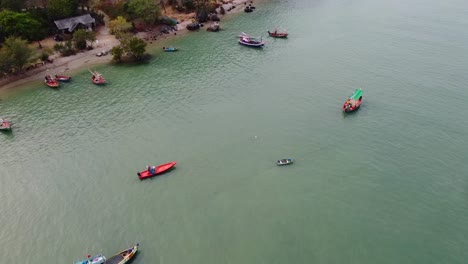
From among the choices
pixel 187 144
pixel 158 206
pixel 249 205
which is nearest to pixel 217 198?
pixel 249 205

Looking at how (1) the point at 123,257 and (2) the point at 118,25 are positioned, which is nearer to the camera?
(1) the point at 123,257

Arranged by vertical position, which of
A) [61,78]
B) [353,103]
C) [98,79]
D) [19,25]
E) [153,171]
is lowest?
[153,171]

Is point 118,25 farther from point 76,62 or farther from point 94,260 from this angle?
point 94,260

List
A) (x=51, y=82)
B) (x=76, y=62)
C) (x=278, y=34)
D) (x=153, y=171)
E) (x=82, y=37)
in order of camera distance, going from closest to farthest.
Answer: (x=153, y=171), (x=51, y=82), (x=76, y=62), (x=82, y=37), (x=278, y=34)

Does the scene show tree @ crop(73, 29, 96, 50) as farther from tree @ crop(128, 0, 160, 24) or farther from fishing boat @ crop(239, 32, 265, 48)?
fishing boat @ crop(239, 32, 265, 48)

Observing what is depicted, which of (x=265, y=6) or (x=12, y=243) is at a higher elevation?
(x=265, y=6)

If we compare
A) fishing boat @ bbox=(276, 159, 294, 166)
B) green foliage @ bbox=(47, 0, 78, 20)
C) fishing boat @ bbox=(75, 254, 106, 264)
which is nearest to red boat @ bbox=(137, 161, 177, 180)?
fishing boat @ bbox=(75, 254, 106, 264)

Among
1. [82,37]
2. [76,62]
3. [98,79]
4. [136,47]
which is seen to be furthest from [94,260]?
[82,37]

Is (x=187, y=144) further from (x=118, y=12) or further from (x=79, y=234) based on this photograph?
(x=118, y=12)
